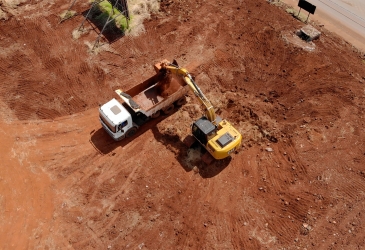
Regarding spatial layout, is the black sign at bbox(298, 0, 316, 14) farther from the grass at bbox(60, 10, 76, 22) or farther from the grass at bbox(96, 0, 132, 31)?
the grass at bbox(60, 10, 76, 22)

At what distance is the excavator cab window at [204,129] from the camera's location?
1872 cm

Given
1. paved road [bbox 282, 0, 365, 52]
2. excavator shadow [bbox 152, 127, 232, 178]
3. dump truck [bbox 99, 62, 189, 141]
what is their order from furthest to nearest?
1. paved road [bbox 282, 0, 365, 52]
2. dump truck [bbox 99, 62, 189, 141]
3. excavator shadow [bbox 152, 127, 232, 178]

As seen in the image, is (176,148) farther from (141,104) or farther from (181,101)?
(141,104)

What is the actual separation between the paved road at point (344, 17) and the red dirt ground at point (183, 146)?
6.90 feet

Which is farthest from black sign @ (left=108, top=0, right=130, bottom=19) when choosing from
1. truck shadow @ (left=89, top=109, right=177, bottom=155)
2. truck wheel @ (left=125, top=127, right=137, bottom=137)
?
truck wheel @ (left=125, top=127, right=137, bottom=137)

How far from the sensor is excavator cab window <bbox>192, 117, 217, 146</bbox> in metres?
18.7

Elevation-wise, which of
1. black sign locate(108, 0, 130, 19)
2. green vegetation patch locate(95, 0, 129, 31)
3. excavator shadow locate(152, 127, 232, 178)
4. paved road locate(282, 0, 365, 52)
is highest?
paved road locate(282, 0, 365, 52)

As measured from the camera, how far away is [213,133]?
19.0 metres

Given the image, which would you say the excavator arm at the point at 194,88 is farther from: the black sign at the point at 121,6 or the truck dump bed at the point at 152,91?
the black sign at the point at 121,6

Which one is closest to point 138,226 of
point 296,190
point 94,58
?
point 296,190

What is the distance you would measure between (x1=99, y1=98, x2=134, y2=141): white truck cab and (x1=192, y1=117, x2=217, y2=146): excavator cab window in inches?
171

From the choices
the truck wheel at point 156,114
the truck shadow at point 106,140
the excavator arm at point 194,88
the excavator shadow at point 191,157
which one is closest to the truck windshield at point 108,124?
the truck shadow at point 106,140

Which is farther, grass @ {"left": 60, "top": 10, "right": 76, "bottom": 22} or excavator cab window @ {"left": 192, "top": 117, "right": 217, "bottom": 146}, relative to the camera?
grass @ {"left": 60, "top": 10, "right": 76, "bottom": 22}

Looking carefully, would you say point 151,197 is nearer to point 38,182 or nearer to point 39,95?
point 38,182
